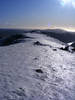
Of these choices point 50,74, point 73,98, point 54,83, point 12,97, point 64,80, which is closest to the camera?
point 12,97

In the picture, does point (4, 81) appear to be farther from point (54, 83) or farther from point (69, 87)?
point (69, 87)

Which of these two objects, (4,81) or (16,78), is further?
(16,78)

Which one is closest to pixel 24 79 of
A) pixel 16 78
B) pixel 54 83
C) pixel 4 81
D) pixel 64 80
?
pixel 16 78

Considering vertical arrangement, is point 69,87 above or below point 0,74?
below

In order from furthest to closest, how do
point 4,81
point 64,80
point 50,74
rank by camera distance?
1. point 50,74
2. point 64,80
3. point 4,81

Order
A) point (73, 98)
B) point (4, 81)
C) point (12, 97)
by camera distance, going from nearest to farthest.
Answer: point (12, 97) < point (73, 98) < point (4, 81)

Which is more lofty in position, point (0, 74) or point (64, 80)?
point (0, 74)

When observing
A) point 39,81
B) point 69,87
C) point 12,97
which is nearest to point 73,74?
point 69,87

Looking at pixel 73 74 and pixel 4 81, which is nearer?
pixel 4 81

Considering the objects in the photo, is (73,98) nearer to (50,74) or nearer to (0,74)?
(50,74)
